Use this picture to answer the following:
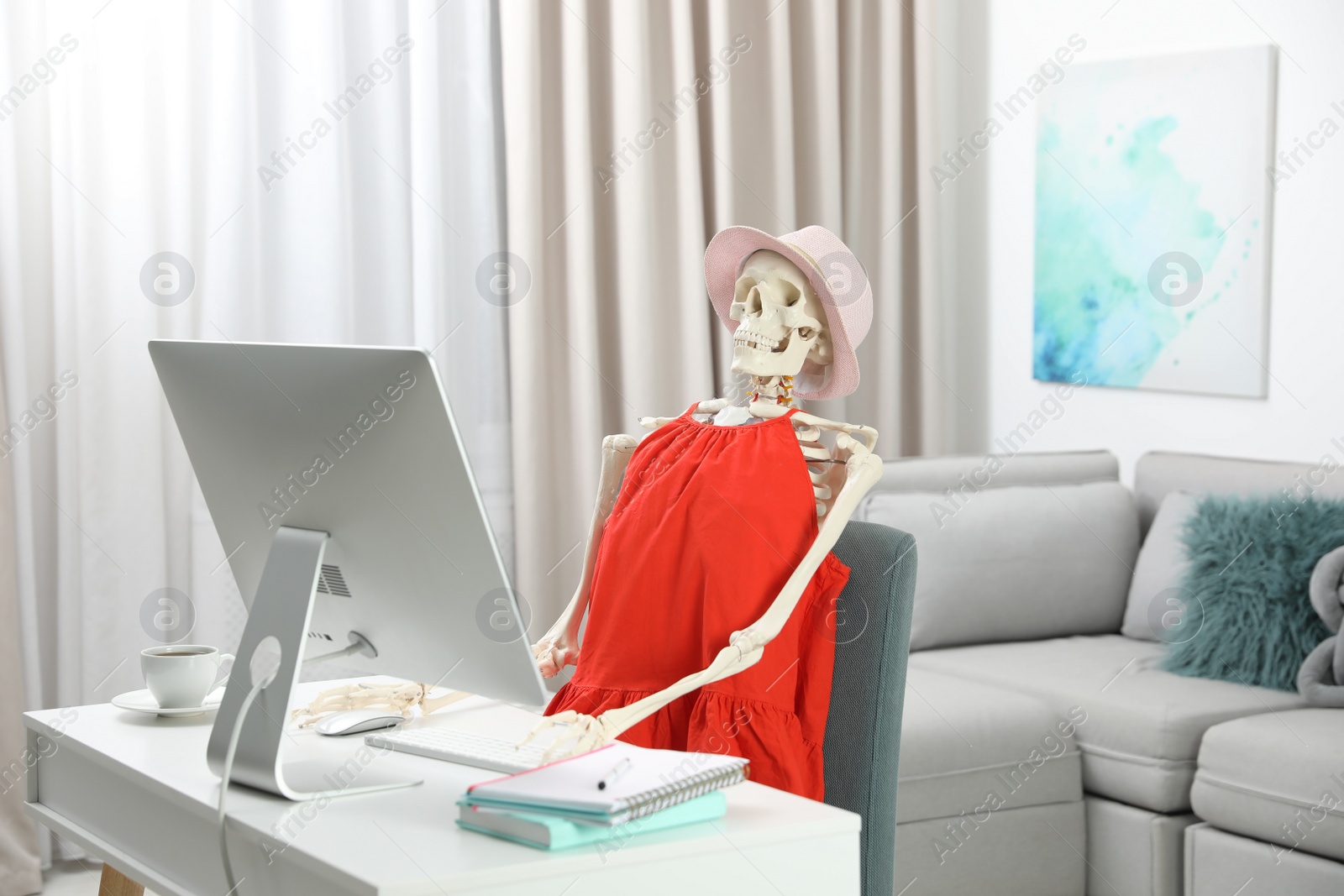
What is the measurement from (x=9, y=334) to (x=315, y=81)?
90cm

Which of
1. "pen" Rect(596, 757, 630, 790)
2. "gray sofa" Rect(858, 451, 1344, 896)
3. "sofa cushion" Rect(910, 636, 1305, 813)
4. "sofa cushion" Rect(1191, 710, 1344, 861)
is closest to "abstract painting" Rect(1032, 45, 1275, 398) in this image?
"gray sofa" Rect(858, 451, 1344, 896)

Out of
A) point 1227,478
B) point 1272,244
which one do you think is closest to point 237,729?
point 1227,478

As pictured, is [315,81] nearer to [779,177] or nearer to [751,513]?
[779,177]

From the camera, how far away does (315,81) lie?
10.1ft

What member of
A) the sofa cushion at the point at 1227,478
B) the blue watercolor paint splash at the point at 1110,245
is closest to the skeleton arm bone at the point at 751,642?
the sofa cushion at the point at 1227,478

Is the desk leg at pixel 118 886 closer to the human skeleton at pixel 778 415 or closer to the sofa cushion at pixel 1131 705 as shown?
the human skeleton at pixel 778 415

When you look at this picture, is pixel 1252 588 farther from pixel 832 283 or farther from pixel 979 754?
pixel 832 283

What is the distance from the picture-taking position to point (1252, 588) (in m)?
2.63

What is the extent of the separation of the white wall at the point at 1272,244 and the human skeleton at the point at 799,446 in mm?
1774

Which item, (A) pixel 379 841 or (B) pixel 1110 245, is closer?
(A) pixel 379 841

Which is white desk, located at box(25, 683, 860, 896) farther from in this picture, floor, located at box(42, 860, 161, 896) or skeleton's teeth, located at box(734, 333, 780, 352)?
floor, located at box(42, 860, 161, 896)

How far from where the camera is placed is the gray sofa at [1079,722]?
234 cm

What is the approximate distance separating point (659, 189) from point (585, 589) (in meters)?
1.90

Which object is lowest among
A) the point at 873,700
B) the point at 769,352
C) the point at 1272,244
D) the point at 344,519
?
the point at 873,700
